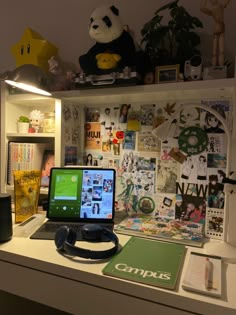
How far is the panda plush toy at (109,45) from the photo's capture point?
1.16m

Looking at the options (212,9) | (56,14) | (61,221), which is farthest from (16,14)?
(61,221)

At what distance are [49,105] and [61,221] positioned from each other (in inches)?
28.2

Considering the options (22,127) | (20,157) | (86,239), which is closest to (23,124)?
(22,127)

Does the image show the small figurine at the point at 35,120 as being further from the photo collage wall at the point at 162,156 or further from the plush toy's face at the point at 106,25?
the plush toy's face at the point at 106,25

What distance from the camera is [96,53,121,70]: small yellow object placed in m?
1.16

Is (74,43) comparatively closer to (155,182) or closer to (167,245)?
(155,182)

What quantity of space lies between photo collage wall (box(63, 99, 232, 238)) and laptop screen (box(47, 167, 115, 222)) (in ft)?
0.57

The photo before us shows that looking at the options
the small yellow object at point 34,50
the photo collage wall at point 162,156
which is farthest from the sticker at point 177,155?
the small yellow object at point 34,50

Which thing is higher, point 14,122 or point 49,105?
point 49,105

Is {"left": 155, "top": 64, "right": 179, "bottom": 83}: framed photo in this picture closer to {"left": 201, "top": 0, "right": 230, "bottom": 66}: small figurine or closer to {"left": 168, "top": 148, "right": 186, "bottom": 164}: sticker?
{"left": 201, "top": 0, "right": 230, "bottom": 66}: small figurine

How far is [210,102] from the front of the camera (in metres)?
1.21

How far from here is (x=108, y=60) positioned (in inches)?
45.7

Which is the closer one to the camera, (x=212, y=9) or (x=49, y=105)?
(x=212, y=9)

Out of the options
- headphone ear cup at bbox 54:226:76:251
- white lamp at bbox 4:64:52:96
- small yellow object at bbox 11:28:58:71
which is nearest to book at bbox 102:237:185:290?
headphone ear cup at bbox 54:226:76:251
